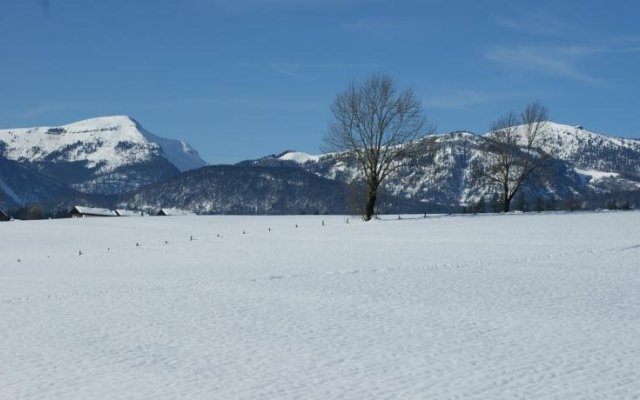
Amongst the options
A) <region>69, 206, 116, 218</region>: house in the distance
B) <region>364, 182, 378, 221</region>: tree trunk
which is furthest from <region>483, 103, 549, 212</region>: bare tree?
<region>69, 206, 116, 218</region>: house in the distance

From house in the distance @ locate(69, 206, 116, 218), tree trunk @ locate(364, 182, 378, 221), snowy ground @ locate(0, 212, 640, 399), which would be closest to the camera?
snowy ground @ locate(0, 212, 640, 399)

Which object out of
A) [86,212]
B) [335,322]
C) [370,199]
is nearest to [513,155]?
[370,199]

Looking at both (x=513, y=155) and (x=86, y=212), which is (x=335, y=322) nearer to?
(x=513, y=155)

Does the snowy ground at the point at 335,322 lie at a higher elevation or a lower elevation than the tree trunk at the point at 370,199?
lower

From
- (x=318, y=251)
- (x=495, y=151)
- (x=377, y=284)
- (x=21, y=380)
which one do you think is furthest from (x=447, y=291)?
(x=495, y=151)

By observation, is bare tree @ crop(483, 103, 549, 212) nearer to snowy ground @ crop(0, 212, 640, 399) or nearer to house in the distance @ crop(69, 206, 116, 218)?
snowy ground @ crop(0, 212, 640, 399)

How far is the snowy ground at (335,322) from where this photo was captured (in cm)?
1543

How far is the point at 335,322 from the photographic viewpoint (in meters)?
22.4

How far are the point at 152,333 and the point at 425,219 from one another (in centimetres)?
4862

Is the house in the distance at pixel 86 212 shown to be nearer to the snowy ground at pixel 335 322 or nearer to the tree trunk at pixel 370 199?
the tree trunk at pixel 370 199

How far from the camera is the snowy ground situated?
15430 mm

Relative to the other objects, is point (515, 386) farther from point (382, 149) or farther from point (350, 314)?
point (382, 149)

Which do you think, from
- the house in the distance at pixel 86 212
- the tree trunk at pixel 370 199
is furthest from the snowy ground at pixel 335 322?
the house in the distance at pixel 86 212

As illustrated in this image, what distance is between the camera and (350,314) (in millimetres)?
23672
